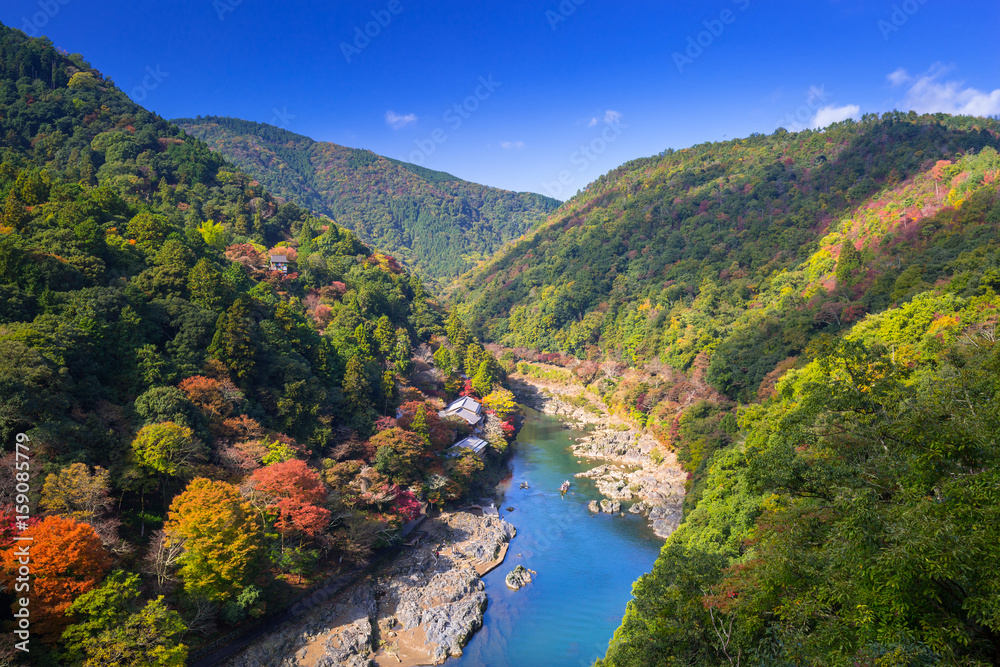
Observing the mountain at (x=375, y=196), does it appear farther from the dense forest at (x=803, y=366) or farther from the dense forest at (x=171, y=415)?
the dense forest at (x=171, y=415)

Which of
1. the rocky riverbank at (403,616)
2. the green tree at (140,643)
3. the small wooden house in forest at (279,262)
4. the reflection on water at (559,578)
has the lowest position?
the reflection on water at (559,578)

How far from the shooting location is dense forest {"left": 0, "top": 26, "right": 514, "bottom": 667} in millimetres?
14406

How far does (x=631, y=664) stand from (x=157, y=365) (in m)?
21.0

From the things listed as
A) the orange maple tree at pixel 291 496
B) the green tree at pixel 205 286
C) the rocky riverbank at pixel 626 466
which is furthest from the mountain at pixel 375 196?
the orange maple tree at pixel 291 496

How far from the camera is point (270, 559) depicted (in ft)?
62.1

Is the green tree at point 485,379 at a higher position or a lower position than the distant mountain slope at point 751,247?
lower

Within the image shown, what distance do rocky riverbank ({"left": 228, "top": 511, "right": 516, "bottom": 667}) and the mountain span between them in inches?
4722

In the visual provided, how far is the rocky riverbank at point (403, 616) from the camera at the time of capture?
715 inches

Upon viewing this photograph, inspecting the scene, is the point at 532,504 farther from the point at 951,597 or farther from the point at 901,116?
the point at 901,116

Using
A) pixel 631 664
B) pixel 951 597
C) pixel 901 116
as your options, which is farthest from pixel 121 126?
pixel 901 116

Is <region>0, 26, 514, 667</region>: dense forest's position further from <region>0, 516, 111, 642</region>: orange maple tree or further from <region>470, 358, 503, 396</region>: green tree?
<region>470, 358, 503, 396</region>: green tree

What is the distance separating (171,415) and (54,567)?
7.53 metres

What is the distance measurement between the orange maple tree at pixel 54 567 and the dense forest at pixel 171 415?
0.05m

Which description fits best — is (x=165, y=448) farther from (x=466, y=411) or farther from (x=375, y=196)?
(x=375, y=196)
